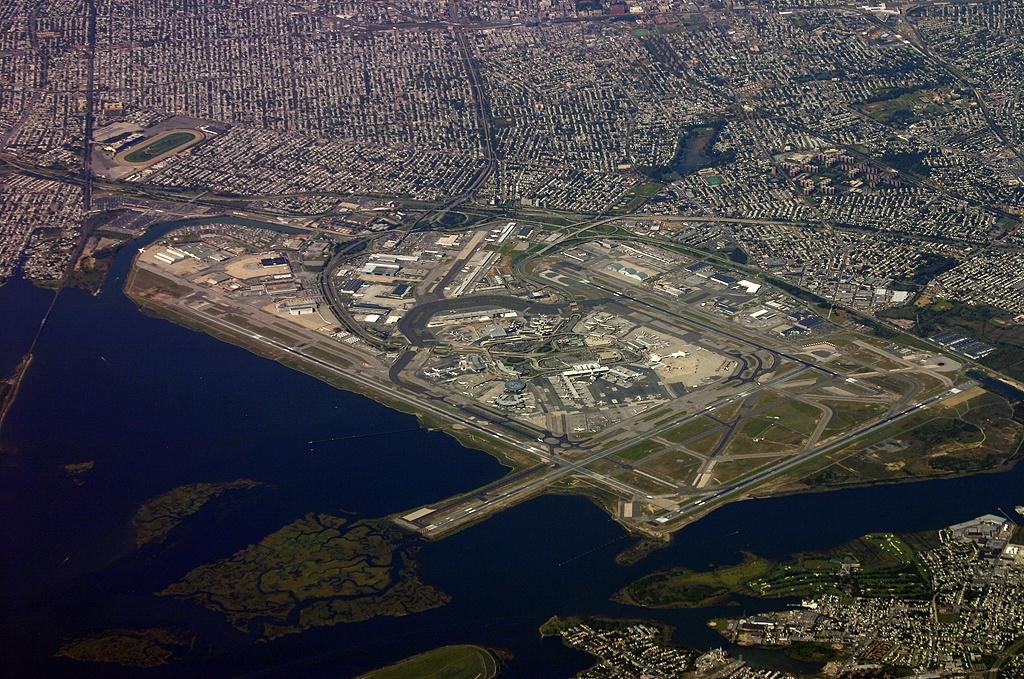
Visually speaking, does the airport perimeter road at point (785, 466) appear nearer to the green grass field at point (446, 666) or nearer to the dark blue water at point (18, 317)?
the green grass field at point (446, 666)

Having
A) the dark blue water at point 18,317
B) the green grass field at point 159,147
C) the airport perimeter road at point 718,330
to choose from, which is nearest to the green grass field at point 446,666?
the airport perimeter road at point 718,330

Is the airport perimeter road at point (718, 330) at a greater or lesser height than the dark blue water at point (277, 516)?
greater

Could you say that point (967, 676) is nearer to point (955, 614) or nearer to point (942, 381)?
point (955, 614)

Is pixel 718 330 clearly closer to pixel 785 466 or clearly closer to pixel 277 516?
pixel 785 466

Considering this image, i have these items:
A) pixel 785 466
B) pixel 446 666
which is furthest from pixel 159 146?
pixel 446 666

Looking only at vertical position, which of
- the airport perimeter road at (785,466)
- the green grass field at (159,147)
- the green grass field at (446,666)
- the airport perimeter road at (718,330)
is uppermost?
the green grass field at (159,147)

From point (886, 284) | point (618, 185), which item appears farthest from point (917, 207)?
point (618, 185)
